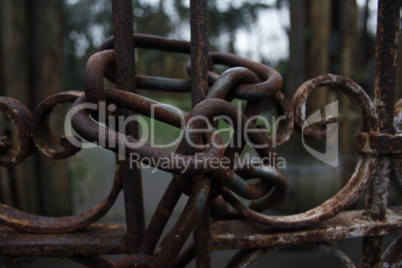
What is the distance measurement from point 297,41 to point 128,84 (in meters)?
2.29

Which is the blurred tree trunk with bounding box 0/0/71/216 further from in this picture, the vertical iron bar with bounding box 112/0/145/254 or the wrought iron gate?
the vertical iron bar with bounding box 112/0/145/254

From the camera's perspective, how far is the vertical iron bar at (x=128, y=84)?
631 mm

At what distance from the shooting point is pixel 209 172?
57 cm

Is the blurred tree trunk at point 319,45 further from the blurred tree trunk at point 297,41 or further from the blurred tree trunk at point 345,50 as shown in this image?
the blurred tree trunk at point 345,50

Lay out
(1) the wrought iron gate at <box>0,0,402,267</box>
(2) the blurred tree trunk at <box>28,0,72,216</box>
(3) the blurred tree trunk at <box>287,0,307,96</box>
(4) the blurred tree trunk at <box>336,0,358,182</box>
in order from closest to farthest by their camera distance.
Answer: (1) the wrought iron gate at <box>0,0,402,267</box> → (2) the blurred tree trunk at <box>28,0,72,216</box> → (3) the blurred tree trunk at <box>287,0,307,96</box> → (4) the blurred tree trunk at <box>336,0,358,182</box>

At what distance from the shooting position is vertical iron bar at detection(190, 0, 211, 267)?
61cm

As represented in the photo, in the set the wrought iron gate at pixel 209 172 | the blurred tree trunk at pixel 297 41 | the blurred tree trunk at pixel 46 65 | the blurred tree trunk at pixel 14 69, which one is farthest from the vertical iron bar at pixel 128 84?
the blurred tree trunk at pixel 297 41

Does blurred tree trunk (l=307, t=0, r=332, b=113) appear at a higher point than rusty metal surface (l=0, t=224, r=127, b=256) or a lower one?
higher

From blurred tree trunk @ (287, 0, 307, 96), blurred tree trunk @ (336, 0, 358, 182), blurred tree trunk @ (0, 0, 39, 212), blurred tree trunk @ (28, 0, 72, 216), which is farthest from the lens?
blurred tree trunk @ (336, 0, 358, 182)

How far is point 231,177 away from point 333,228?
11.9 inches

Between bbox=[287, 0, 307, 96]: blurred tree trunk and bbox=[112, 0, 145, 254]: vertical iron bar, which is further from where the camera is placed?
bbox=[287, 0, 307, 96]: blurred tree trunk

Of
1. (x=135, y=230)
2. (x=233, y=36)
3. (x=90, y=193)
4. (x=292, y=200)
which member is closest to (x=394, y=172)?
(x=135, y=230)

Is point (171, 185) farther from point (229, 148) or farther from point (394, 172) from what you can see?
point (394, 172)

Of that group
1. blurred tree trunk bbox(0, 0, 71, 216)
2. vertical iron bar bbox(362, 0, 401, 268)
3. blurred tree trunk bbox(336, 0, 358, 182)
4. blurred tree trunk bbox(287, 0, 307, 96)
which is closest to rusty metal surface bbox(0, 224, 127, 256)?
vertical iron bar bbox(362, 0, 401, 268)
